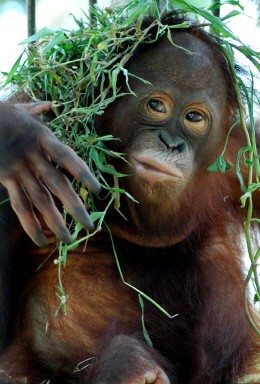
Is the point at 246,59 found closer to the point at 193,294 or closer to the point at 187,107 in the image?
the point at 187,107

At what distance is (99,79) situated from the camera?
3.24 meters

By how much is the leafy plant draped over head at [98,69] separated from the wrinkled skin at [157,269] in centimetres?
9

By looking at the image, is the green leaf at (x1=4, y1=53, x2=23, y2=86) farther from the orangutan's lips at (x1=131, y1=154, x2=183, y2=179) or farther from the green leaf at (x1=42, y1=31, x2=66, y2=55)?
the orangutan's lips at (x1=131, y1=154, x2=183, y2=179)

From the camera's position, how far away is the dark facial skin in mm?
3129

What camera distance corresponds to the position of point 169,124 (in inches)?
126

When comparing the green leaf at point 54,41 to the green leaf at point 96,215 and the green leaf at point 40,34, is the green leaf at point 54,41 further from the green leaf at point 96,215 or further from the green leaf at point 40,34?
the green leaf at point 96,215

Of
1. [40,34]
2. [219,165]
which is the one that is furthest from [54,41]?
[219,165]

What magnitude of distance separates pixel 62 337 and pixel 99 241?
440 millimetres

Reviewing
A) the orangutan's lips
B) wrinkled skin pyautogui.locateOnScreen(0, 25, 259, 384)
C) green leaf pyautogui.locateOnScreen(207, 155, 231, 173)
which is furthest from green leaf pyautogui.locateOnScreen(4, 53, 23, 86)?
green leaf pyautogui.locateOnScreen(207, 155, 231, 173)

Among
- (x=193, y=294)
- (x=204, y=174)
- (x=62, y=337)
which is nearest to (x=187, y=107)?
(x=204, y=174)

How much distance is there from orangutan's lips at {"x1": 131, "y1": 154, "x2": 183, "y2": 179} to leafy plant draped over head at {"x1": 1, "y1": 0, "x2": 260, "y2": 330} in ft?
0.31

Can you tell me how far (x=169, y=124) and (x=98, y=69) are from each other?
361 mm

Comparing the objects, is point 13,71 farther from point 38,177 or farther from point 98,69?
point 38,177

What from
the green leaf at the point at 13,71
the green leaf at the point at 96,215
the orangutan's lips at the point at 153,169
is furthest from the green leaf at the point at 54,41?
the green leaf at the point at 96,215
